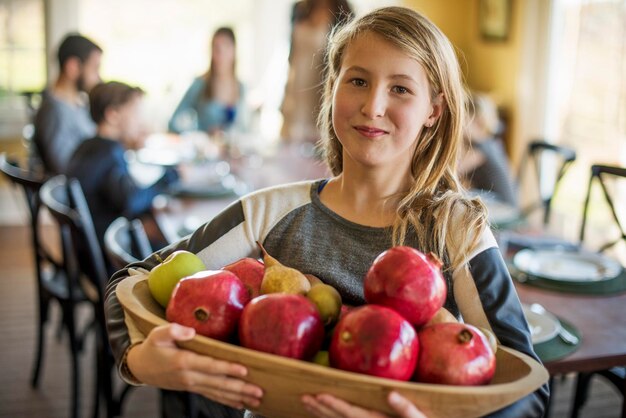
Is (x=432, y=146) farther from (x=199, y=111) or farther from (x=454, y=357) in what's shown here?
(x=199, y=111)

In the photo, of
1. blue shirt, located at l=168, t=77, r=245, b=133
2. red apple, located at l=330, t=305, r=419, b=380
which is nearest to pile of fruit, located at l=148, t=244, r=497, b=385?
red apple, located at l=330, t=305, r=419, b=380

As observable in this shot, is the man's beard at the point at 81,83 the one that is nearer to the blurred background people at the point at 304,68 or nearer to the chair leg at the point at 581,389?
the blurred background people at the point at 304,68

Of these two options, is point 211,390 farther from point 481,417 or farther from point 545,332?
point 545,332

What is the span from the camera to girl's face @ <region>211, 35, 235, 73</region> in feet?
13.9

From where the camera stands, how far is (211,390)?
2.97 feet

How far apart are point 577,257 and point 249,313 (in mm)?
1400

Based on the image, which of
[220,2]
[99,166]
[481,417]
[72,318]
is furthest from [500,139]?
[481,417]

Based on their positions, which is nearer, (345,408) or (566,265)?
(345,408)

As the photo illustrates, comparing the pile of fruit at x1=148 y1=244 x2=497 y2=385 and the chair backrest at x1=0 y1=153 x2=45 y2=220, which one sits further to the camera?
the chair backrest at x1=0 y1=153 x2=45 y2=220

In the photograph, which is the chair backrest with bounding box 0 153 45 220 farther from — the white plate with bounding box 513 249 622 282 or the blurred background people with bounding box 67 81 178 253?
the white plate with bounding box 513 249 622 282

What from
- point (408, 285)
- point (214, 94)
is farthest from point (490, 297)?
point (214, 94)

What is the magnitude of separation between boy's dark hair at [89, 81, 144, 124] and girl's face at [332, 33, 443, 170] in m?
1.99

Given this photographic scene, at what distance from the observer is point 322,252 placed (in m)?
1.28

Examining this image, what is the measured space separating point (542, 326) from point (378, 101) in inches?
25.8
